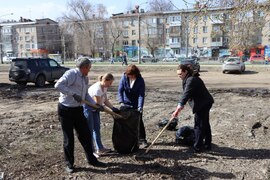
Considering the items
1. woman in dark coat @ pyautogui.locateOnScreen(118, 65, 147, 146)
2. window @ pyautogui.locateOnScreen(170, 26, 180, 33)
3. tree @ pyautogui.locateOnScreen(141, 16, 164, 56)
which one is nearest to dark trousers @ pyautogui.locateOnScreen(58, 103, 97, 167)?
woman in dark coat @ pyautogui.locateOnScreen(118, 65, 147, 146)

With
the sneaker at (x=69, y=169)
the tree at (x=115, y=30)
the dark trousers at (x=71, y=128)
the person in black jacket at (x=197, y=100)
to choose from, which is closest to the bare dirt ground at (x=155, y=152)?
the sneaker at (x=69, y=169)

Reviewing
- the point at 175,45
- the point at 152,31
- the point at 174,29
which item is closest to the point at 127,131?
the point at 152,31

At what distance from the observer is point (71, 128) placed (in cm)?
471

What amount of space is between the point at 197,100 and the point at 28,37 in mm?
98974

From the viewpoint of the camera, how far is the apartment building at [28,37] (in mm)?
92688

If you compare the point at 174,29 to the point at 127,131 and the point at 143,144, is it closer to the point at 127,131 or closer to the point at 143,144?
the point at 143,144

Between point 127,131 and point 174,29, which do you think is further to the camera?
point 174,29

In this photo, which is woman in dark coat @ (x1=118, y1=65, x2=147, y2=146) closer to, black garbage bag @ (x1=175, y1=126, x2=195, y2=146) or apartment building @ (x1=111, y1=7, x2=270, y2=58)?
black garbage bag @ (x1=175, y1=126, x2=195, y2=146)

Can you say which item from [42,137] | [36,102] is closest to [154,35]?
[36,102]

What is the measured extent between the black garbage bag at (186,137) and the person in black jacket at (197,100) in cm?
38

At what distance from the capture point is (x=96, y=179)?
453 cm

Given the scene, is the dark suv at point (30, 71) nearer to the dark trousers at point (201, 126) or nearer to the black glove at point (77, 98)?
the dark trousers at point (201, 126)

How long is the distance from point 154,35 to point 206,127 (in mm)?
70488

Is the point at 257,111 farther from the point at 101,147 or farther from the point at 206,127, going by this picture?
the point at 101,147
